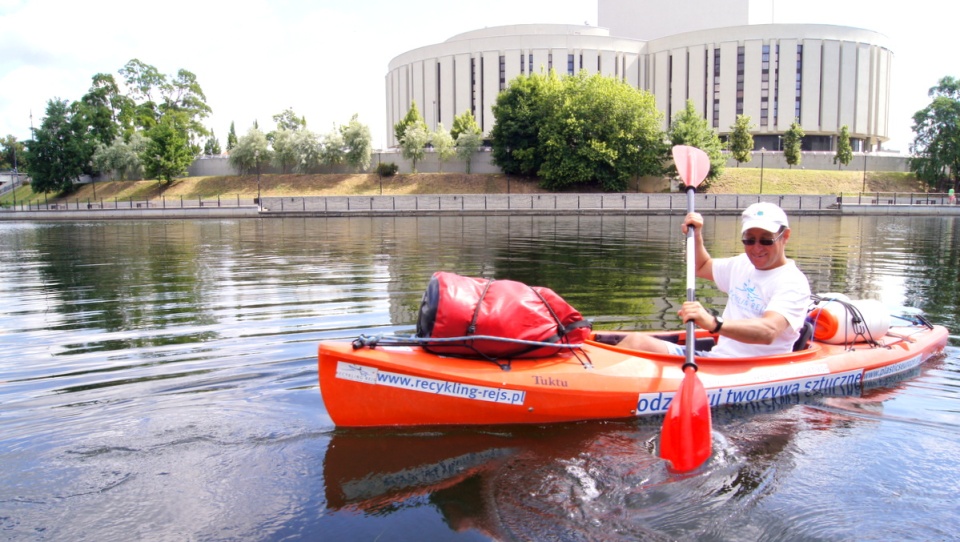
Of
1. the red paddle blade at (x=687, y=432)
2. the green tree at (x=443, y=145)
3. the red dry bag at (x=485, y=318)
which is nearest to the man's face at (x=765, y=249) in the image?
the red paddle blade at (x=687, y=432)

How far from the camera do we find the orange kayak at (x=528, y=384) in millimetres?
5453

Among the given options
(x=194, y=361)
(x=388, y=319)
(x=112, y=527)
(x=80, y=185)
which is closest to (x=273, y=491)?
(x=112, y=527)

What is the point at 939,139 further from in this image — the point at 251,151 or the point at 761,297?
the point at 761,297

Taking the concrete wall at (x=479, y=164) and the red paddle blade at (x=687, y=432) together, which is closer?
the red paddle blade at (x=687, y=432)

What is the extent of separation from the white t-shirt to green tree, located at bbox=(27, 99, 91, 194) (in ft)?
274

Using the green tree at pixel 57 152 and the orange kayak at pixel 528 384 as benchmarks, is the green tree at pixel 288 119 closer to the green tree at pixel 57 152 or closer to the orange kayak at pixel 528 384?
the green tree at pixel 57 152

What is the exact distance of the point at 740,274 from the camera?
6363 mm

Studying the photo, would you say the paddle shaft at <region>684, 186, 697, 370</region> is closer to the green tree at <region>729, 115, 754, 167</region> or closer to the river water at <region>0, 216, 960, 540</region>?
the river water at <region>0, 216, 960, 540</region>

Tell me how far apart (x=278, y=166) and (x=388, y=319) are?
67.6 m

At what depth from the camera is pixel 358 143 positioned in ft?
230

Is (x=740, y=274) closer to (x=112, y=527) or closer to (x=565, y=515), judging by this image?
(x=565, y=515)

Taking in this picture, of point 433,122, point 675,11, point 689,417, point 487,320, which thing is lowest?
point 689,417

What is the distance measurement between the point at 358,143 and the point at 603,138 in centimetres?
2554

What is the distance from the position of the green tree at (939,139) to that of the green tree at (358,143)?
58584mm
